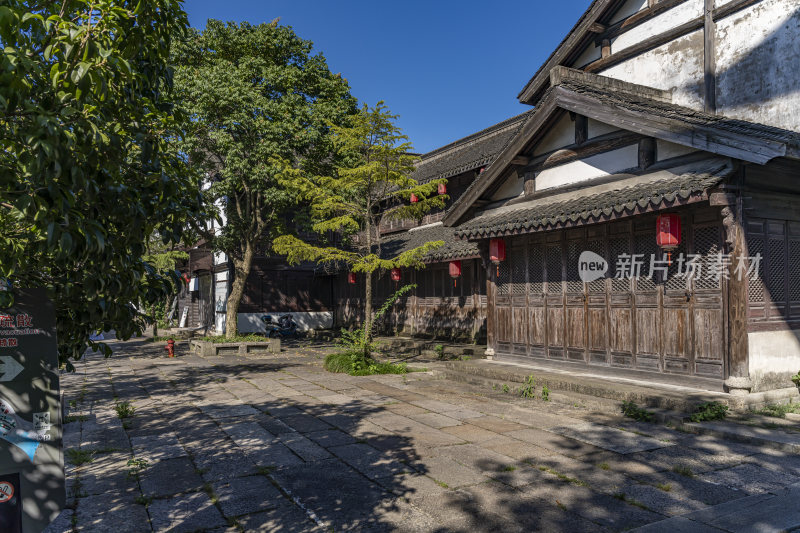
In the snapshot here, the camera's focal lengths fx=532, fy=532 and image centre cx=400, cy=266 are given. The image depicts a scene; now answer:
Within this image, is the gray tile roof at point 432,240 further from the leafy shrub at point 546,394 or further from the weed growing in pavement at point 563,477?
the weed growing in pavement at point 563,477

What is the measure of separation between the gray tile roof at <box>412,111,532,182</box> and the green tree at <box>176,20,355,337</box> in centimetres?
406

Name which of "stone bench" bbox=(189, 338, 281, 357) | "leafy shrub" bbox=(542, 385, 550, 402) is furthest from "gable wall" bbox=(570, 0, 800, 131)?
"stone bench" bbox=(189, 338, 281, 357)

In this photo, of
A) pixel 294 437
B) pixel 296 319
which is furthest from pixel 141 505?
pixel 296 319

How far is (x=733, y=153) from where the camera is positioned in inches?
279

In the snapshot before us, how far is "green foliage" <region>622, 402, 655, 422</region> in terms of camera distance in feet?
24.8

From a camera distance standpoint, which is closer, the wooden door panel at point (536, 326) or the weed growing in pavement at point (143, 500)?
the weed growing in pavement at point (143, 500)

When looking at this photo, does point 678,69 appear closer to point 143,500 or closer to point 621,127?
point 621,127

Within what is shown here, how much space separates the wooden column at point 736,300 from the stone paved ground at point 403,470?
1404 mm

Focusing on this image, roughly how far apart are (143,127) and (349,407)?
21.6 ft

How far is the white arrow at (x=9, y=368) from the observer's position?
280cm

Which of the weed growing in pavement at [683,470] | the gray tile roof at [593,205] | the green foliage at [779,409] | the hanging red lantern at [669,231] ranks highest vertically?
the gray tile roof at [593,205]

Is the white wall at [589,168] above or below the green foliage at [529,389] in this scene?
above

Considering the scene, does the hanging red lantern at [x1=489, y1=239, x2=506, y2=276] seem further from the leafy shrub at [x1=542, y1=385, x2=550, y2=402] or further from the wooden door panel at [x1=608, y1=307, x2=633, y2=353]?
the leafy shrub at [x1=542, y1=385, x2=550, y2=402]

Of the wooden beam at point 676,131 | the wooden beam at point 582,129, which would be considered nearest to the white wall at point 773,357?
the wooden beam at point 676,131
